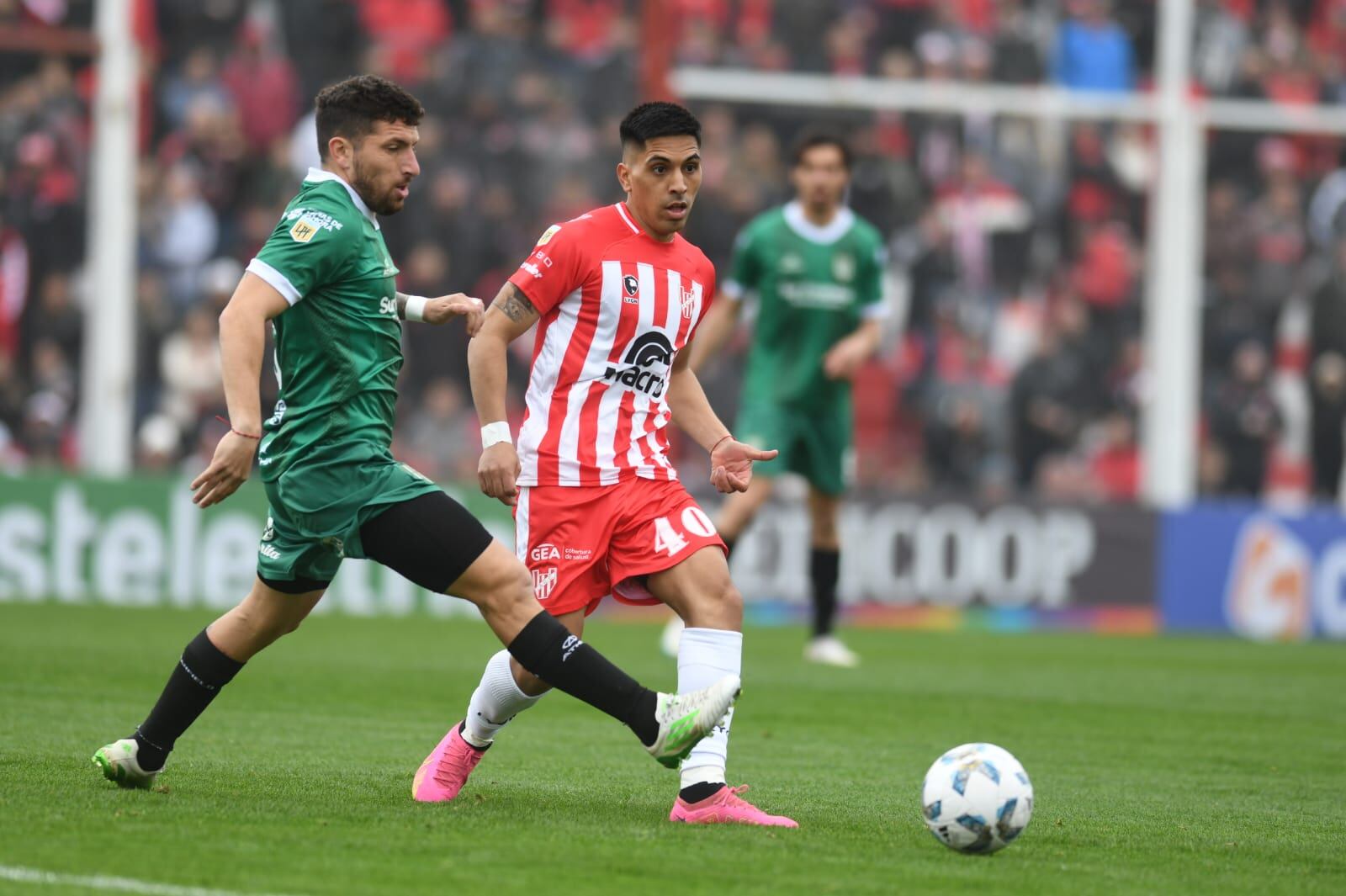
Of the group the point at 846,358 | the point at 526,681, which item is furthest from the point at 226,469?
the point at 846,358

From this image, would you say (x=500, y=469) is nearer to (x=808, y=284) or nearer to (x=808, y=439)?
(x=808, y=439)

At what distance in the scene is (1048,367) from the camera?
1806 centimetres

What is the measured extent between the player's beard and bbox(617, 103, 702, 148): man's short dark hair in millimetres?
766

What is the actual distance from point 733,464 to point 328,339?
1.32 meters

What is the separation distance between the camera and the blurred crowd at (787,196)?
1608cm

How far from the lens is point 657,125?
20.1 feet

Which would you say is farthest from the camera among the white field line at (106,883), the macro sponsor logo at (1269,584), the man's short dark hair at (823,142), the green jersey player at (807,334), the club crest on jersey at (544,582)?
the macro sponsor logo at (1269,584)

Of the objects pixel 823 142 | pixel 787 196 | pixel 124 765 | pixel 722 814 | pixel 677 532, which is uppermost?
pixel 823 142

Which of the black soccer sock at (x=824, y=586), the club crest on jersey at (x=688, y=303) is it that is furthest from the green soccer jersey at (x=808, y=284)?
the club crest on jersey at (x=688, y=303)

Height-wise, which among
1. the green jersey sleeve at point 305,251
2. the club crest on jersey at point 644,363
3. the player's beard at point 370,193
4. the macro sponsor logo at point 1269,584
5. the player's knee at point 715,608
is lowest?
the macro sponsor logo at point 1269,584

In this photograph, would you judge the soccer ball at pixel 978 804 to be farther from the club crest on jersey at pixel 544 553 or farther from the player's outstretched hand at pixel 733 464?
the club crest on jersey at pixel 544 553

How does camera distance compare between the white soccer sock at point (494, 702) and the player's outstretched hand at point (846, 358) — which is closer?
the white soccer sock at point (494, 702)

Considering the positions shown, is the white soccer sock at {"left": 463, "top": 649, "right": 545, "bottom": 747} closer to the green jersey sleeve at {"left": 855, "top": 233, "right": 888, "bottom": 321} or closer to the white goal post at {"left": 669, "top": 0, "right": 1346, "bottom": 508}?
the green jersey sleeve at {"left": 855, "top": 233, "right": 888, "bottom": 321}

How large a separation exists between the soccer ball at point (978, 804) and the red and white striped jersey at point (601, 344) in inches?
56.3
